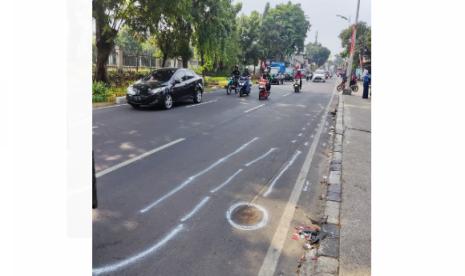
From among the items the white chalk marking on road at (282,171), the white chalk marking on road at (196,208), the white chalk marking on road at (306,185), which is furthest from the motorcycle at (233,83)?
the white chalk marking on road at (196,208)

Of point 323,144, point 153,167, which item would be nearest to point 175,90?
point 323,144

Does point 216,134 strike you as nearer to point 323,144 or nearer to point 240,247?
point 323,144

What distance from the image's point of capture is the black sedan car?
43.6 ft

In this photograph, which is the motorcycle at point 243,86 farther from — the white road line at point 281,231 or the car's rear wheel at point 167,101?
the white road line at point 281,231

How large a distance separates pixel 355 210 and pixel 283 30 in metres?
56.1

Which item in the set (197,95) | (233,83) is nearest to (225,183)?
A: (197,95)

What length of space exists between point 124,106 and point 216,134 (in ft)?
20.2

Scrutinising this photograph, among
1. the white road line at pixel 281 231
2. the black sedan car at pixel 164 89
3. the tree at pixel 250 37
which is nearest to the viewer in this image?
the white road line at pixel 281 231

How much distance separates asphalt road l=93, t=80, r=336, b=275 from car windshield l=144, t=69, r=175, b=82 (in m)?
4.06

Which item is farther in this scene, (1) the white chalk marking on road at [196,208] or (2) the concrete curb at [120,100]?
(2) the concrete curb at [120,100]

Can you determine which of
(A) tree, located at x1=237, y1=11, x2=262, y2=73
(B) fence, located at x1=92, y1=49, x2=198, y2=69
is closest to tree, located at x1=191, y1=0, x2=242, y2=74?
(B) fence, located at x1=92, y1=49, x2=198, y2=69

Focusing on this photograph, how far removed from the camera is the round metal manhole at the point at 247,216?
4355 mm

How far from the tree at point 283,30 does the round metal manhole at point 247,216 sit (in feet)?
158

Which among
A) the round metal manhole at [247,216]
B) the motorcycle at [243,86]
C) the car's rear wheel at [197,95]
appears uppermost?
the motorcycle at [243,86]
